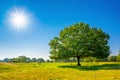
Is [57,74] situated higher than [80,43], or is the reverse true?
[80,43]

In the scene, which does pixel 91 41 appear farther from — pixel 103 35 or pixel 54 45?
pixel 54 45

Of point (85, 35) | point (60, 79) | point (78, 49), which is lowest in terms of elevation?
point (60, 79)

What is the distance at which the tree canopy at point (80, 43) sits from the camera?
64312 mm

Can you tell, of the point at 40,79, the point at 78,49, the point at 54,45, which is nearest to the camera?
the point at 40,79

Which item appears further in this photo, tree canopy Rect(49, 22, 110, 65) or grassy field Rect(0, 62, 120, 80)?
tree canopy Rect(49, 22, 110, 65)

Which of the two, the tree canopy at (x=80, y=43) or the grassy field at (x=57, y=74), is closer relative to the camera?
the grassy field at (x=57, y=74)

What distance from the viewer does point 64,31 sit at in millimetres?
69188

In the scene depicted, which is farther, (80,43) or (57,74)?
(80,43)

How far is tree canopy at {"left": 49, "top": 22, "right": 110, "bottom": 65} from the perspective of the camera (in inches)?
2532

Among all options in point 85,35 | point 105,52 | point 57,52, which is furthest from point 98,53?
point 57,52

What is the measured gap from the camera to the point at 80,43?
6406 centimetres

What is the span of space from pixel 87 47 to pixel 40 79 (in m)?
43.8

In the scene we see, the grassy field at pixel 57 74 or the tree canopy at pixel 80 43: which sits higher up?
the tree canopy at pixel 80 43

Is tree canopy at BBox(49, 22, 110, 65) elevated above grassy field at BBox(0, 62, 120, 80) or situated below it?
above
